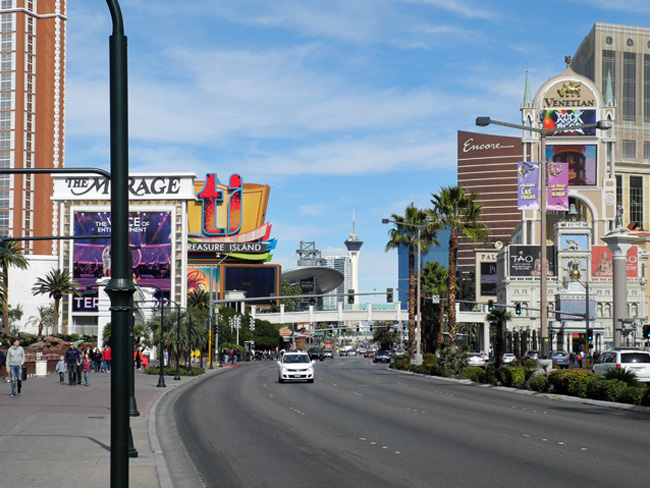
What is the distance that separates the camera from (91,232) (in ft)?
396

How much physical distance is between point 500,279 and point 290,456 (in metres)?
131

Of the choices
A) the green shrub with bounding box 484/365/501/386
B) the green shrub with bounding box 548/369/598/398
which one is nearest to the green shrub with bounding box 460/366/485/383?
the green shrub with bounding box 484/365/501/386

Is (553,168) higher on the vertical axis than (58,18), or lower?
lower

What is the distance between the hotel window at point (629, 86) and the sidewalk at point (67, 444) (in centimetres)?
14413

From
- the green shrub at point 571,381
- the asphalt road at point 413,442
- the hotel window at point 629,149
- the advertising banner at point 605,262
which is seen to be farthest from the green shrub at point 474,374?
the hotel window at point 629,149

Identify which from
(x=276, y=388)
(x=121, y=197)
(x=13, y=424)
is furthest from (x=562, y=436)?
(x=276, y=388)

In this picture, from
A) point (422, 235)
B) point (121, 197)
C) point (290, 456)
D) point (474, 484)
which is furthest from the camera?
point (422, 235)

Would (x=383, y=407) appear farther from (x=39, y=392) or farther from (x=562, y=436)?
(x=39, y=392)

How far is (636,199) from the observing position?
540 ft

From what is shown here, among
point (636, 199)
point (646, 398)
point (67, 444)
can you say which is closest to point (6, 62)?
point (636, 199)

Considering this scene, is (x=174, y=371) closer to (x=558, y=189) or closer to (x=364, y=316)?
(x=558, y=189)

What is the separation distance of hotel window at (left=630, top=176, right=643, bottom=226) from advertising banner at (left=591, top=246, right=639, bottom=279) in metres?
38.9

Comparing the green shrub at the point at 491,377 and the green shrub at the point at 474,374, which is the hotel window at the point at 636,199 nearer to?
the green shrub at the point at 474,374

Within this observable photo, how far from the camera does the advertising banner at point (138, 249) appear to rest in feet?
396
